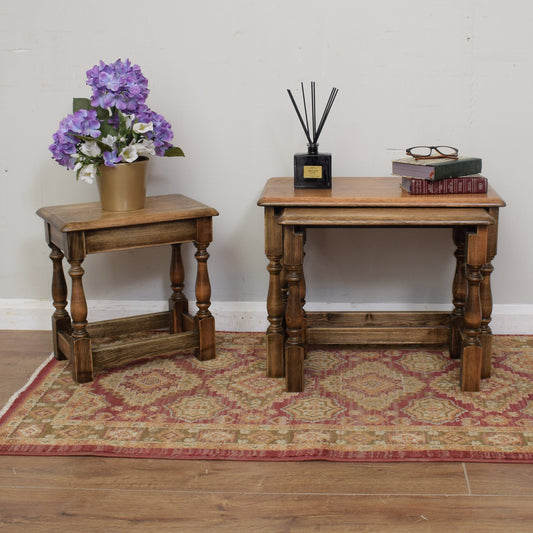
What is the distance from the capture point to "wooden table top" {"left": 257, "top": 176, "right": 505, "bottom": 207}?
2586 millimetres

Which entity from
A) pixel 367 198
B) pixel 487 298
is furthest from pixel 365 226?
pixel 487 298

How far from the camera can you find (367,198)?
2.63 meters

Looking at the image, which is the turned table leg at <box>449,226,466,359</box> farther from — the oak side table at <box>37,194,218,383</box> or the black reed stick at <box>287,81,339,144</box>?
the oak side table at <box>37,194,218,383</box>

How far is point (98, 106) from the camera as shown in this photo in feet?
9.09

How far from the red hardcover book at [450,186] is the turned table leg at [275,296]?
509 mm

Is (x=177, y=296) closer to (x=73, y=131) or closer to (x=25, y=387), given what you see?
(x=25, y=387)

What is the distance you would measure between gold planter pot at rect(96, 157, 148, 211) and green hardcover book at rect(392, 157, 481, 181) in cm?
99

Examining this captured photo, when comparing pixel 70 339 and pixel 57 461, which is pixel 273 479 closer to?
pixel 57 461

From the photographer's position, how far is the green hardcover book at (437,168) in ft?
8.66

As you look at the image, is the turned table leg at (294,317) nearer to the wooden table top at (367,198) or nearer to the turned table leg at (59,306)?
the wooden table top at (367,198)

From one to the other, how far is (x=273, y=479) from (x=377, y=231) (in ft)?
4.70

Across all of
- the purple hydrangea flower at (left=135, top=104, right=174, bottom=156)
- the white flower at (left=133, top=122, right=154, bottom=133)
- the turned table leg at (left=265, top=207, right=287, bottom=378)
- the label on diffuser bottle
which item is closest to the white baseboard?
the turned table leg at (left=265, top=207, right=287, bottom=378)

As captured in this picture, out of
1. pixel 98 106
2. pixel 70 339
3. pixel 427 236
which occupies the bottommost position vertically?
pixel 70 339

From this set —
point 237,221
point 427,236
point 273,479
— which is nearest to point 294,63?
point 237,221
